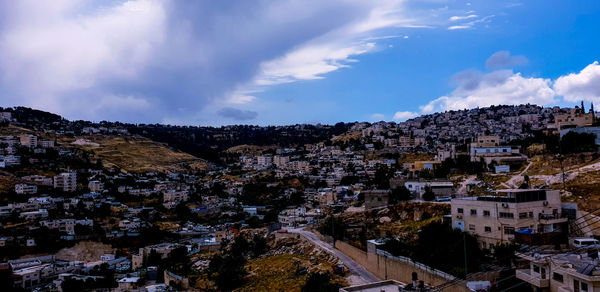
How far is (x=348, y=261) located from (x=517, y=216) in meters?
10.7

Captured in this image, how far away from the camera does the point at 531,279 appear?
16344 mm

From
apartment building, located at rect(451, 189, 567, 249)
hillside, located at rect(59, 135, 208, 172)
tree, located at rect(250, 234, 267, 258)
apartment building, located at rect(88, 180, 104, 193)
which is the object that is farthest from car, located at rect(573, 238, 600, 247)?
hillside, located at rect(59, 135, 208, 172)

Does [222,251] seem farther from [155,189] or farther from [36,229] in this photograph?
[155,189]

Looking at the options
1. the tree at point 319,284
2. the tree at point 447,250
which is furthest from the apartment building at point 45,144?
the tree at point 447,250

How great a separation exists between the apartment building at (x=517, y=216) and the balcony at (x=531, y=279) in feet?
17.9

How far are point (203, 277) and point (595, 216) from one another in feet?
86.4

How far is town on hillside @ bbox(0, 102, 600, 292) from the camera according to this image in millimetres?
22031

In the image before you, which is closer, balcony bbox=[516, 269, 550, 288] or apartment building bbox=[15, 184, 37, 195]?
balcony bbox=[516, 269, 550, 288]

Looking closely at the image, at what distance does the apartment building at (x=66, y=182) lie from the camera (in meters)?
70.3

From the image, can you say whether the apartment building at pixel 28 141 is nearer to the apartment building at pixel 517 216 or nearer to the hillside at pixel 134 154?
the hillside at pixel 134 154

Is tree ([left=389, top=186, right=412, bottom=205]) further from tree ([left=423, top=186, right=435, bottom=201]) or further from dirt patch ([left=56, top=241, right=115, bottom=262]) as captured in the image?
dirt patch ([left=56, top=241, right=115, bottom=262])

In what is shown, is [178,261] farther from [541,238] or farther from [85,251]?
[541,238]

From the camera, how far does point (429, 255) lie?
23.0m

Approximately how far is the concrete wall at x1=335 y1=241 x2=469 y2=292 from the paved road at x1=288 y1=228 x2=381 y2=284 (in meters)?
0.28
